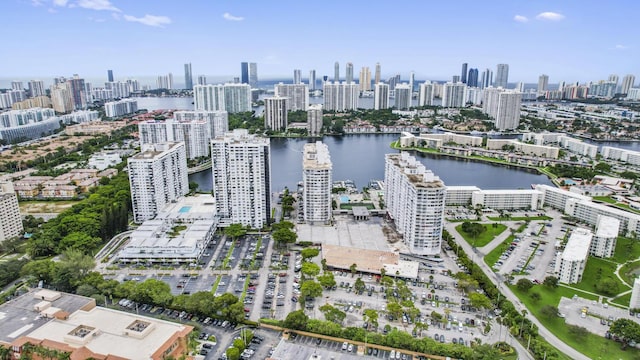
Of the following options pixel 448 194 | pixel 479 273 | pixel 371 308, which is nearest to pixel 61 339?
pixel 371 308

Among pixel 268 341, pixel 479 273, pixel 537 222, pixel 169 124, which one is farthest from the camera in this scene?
pixel 169 124

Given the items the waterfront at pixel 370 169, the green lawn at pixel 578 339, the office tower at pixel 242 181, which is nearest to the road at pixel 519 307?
the green lawn at pixel 578 339

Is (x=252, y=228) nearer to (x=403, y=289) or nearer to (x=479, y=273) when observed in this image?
(x=403, y=289)

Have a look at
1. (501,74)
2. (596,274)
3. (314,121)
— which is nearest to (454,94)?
(314,121)

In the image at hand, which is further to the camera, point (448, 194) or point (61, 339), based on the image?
point (448, 194)

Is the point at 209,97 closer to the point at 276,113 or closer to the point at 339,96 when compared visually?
the point at 276,113

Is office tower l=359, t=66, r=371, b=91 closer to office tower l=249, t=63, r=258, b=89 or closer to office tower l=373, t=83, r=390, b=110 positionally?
office tower l=249, t=63, r=258, b=89

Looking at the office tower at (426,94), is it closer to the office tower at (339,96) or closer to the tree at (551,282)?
the office tower at (339,96)
